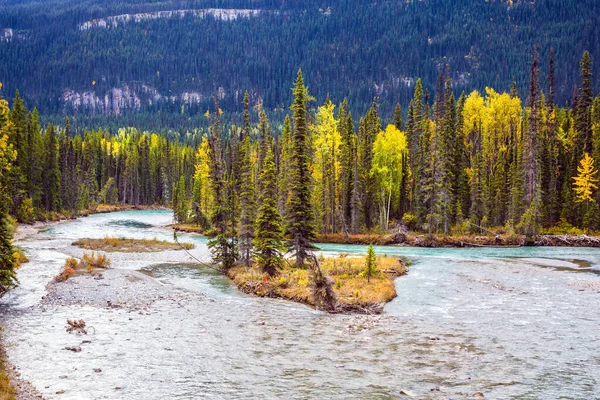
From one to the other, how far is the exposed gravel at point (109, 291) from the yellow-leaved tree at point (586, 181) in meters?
57.4

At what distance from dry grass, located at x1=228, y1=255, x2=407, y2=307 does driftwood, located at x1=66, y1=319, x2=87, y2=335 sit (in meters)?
11.6

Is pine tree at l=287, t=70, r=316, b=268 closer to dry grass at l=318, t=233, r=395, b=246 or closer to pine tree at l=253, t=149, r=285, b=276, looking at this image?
pine tree at l=253, t=149, r=285, b=276

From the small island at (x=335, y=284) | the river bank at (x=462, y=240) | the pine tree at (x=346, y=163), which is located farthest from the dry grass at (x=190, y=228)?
the small island at (x=335, y=284)

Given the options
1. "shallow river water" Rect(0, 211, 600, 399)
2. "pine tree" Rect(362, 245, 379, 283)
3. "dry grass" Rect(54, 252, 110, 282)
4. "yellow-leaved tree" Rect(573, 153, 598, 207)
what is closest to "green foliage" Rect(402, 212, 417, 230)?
"yellow-leaved tree" Rect(573, 153, 598, 207)

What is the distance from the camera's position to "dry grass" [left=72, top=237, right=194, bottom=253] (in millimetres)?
57406

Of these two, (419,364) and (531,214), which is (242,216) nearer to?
(419,364)

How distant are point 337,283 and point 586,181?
170 ft

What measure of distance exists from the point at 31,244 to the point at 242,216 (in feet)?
103

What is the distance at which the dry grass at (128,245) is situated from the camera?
2260 inches

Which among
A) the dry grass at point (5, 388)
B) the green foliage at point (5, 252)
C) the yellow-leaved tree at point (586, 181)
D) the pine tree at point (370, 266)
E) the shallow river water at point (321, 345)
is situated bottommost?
the shallow river water at point (321, 345)

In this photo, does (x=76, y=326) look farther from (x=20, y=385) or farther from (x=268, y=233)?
(x=268, y=233)

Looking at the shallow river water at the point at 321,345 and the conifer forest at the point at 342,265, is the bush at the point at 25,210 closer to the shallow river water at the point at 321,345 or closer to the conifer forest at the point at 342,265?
the conifer forest at the point at 342,265

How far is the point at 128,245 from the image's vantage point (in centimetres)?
5988

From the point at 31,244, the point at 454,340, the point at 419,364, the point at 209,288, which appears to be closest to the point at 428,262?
the point at 209,288
